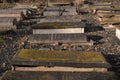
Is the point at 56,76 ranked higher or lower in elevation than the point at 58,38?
higher

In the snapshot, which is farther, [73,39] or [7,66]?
[73,39]

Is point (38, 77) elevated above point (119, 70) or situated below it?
above

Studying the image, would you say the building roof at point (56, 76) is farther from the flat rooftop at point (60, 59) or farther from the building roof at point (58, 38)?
the building roof at point (58, 38)

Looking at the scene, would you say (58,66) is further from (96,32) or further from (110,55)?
(96,32)

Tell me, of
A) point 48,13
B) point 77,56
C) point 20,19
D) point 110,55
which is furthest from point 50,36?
point 48,13

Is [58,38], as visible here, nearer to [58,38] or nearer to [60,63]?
[58,38]

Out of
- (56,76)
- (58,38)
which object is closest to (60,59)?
(56,76)

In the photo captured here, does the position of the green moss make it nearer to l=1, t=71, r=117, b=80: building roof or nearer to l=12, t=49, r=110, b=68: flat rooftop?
l=12, t=49, r=110, b=68: flat rooftop
